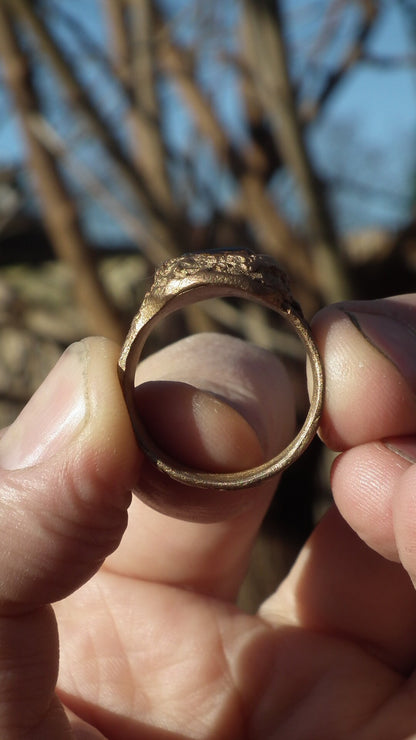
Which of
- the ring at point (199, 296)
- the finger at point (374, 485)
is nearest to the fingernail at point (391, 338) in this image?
the finger at point (374, 485)

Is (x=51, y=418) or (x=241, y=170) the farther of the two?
(x=241, y=170)

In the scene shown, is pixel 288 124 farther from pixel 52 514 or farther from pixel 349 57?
pixel 52 514

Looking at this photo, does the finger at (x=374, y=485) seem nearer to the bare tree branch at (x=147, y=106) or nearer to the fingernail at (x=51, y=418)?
the fingernail at (x=51, y=418)

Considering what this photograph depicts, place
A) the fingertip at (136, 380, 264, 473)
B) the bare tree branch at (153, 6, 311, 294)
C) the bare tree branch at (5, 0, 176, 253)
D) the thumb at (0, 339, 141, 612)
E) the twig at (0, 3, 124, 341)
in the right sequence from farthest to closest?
the bare tree branch at (153, 6, 311, 294)
the twig at (0, 3, 124, 341)
the bare tree branch at (5, 0, 176, 253)
the fingertip at (136, 380, 264, 473)
the thumb at (0, 339, 141, 612)

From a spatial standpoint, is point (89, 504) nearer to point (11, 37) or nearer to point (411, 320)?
point (411, 320)

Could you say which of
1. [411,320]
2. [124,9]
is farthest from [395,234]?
[411,320]

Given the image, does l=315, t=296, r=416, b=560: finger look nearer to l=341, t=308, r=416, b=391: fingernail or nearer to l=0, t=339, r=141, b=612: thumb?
l=341, t=308, r=416, b=391: fingernail

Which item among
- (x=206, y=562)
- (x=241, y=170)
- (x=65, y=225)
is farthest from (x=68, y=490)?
(x=241, y=170)

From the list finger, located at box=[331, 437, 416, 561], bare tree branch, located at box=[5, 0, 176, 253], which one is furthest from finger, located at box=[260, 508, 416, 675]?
bare tree branch, located at box=[5, 0, 176, 253]
